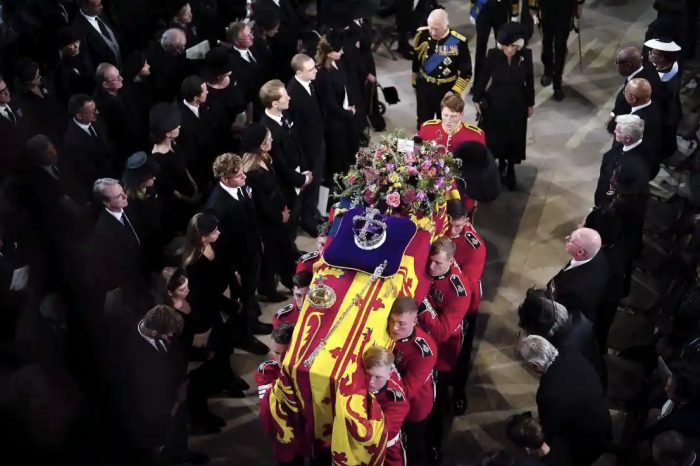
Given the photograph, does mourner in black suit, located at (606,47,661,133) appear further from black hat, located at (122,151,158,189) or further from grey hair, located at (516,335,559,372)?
black hat, located at (122,151,158,189)

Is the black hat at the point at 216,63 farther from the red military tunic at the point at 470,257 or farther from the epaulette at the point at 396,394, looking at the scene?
the epaulette at the point at 396,394

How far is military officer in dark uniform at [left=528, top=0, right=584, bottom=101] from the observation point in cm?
822

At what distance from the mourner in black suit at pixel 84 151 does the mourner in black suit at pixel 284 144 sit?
4.09 ft

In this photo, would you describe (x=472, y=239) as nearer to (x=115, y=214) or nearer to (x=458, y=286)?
(x=458, y=286)

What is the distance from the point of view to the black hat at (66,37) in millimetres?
6621

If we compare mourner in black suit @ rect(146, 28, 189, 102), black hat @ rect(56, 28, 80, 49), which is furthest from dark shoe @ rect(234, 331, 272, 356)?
black hat @ rect(56, 28, 80, 49)

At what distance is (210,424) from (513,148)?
3616 mm

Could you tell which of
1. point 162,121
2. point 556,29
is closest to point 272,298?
point 162,121

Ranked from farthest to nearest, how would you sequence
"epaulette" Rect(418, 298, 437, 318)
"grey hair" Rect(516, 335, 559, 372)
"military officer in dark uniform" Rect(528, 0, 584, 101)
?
"military officer in dark uniform" Rect(528, 0, 584, 101) < "epaulette" Rect(418, 298, 437, 318) < "grey hair" Rect(516, 335, 559, 372)

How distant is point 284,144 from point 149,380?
237cm

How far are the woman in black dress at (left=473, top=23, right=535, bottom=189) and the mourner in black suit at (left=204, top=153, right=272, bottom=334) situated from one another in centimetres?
257

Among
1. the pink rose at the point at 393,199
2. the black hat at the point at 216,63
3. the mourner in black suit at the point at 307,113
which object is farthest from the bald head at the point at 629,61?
Answer: the black hat at the point at 216,63

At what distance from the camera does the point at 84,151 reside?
593 cm

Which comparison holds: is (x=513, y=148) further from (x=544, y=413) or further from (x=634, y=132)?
(x=544, y=413)
